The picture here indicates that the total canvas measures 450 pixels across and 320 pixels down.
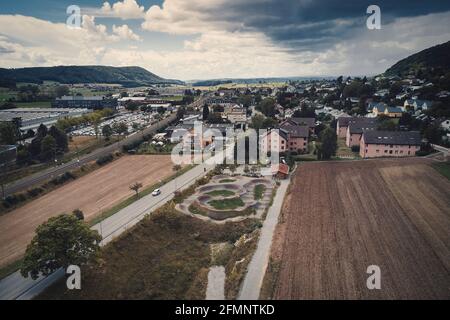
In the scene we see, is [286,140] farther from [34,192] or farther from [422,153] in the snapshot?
[34,192]

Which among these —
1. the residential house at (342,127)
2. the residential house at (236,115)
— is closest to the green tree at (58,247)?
the residential house at (342,127)

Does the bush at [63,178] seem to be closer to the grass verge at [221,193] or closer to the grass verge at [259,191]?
the grass verge at [221,193]

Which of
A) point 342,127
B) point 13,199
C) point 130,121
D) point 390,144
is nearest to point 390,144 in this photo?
point 390,144

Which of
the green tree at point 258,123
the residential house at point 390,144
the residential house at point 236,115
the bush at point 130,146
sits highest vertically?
the residential house at point 236,115
